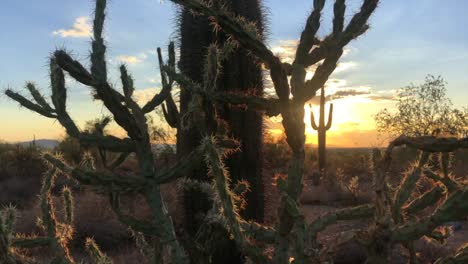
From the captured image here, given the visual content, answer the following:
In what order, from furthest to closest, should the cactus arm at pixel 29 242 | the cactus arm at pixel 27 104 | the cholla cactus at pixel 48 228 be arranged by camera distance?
the cactus arm at pixel 27 104 < the cactus arm at pixel 29 242 < the cholla cactus at pixel 48 228

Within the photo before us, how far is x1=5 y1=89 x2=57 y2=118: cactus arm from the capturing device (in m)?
4.06

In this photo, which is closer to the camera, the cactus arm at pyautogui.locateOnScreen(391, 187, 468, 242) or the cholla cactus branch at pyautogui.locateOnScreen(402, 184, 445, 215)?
the cactus arm at pyautogui.locateOnScreen(391, 187, 468, 242)

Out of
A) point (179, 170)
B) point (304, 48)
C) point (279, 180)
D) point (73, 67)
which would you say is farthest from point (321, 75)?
point (73, 67)

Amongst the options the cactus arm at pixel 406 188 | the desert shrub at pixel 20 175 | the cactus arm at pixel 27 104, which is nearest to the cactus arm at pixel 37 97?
the cactus arm at pixel 27 104

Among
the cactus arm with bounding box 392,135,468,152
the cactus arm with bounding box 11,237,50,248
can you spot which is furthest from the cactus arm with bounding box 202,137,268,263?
the cactus arm with bounding box 11,237,50,248

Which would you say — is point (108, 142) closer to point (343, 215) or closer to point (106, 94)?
point (106, 94)

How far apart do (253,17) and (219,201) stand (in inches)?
177

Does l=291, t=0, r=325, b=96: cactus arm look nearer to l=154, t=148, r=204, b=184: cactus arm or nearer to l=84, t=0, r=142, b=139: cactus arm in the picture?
l=154, t=148, r=204, b=184: cactus arm

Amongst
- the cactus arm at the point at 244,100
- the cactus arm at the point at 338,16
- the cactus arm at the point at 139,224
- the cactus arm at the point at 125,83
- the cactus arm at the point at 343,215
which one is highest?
the cactus arm at the point at 338,16

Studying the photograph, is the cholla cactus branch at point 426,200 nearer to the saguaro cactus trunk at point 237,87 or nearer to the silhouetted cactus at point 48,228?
the silhouetted cactus at point 48,228

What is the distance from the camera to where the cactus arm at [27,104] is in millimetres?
4062

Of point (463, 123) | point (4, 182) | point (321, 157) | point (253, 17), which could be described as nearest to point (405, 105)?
point (463, 123)

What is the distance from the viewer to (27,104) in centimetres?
464

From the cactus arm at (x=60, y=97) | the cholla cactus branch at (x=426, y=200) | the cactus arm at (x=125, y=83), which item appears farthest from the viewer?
the cactus arm at (x=125, y=83)
